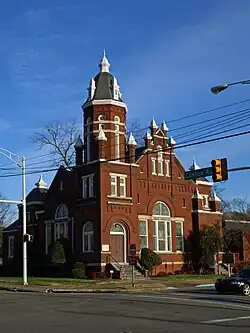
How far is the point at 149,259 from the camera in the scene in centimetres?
5081

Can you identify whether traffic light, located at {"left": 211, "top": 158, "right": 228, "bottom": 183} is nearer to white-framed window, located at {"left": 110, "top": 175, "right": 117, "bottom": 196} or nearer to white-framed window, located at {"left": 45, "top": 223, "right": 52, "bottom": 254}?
white-framed window, located at {"left": 110, "top": 175, "right": 117, "bottom": 196}

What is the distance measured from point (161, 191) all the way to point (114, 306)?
3245 centimetres

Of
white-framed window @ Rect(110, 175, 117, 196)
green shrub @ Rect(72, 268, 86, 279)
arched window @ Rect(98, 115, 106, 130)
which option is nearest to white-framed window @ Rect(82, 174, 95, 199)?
white-framed window @ Rect(110, 175, 117, 196)

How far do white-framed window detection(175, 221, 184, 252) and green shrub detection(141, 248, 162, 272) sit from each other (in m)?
5.00

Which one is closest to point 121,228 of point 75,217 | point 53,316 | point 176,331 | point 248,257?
point 75,217

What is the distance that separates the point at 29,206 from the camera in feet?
202

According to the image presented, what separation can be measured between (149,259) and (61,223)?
31.5ft

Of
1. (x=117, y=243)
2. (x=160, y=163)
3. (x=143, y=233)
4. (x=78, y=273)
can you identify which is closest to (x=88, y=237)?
(x=117, y=243)

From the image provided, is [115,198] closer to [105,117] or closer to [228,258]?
[105,117]

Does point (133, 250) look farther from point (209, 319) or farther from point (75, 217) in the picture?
point (209, 319)

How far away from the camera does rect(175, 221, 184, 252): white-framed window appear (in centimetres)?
5609

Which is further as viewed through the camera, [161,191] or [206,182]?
[206,182]

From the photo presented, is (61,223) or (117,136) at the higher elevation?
(117,136)

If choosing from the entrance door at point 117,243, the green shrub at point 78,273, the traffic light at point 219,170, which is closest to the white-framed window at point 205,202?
the entrance door at point 117,243
